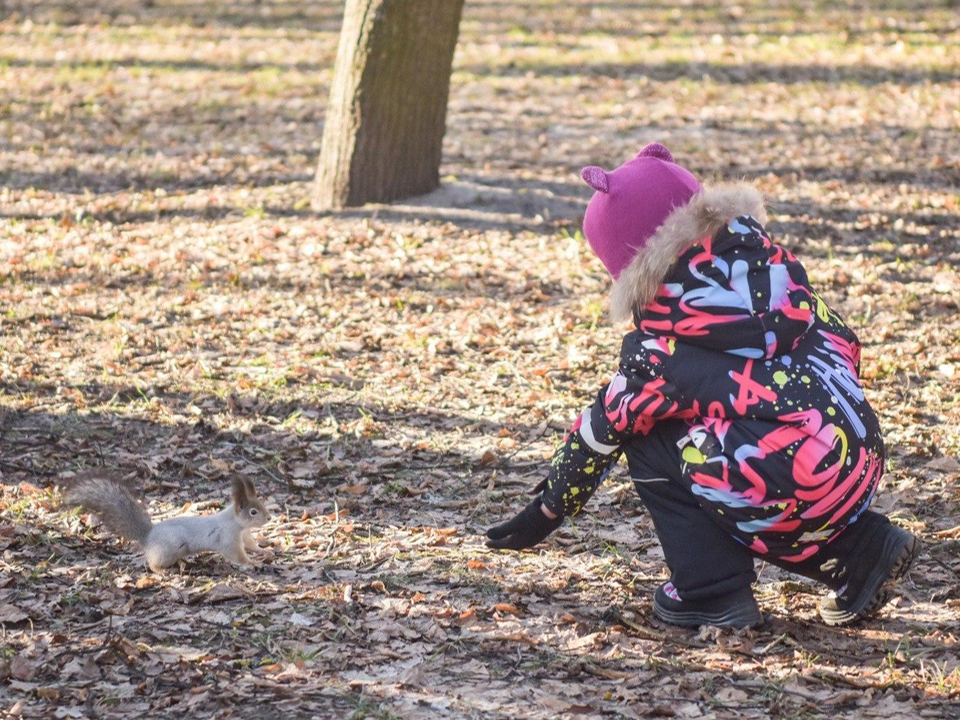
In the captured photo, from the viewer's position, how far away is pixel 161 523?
4.11m

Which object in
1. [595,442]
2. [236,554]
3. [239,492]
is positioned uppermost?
[595,442]

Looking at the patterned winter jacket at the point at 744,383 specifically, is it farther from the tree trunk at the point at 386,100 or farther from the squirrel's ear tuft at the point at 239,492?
the tree trunk at the point at 386,100

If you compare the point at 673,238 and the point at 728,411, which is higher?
the point at 673,238

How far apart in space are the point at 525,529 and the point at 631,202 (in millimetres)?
1205

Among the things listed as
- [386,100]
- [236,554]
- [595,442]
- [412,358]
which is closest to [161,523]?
[236,554]

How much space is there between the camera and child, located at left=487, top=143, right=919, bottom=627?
329 centimetres

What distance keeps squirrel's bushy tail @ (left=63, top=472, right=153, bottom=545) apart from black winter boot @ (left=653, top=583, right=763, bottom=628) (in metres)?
1.96

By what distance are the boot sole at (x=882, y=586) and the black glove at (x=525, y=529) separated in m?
1.00

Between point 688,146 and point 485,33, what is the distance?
4754 mm

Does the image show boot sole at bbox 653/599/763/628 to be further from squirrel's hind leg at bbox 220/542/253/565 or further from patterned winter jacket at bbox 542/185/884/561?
squirrel's hind leg at bbox 220/542/253/565

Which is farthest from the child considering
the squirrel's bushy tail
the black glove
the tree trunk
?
the tree trunk

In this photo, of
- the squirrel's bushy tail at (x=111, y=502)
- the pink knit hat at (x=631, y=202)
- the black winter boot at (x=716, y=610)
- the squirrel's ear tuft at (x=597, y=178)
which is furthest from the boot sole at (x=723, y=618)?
the squirrel's bushy tail at (x=111, y=502)

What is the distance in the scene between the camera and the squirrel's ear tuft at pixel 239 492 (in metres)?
4.06

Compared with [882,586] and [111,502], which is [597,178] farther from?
[111,502]
